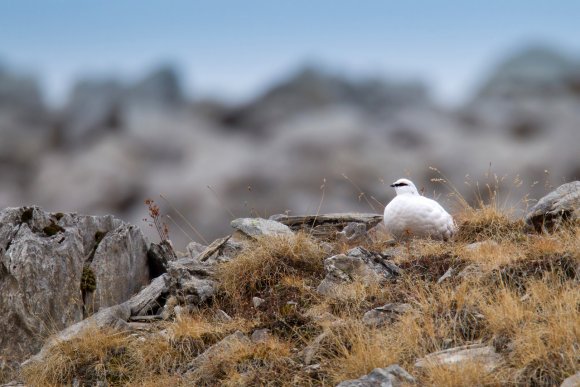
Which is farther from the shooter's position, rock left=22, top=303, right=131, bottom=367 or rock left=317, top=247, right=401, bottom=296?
rock left=317, top=247, right=401, bottom=296

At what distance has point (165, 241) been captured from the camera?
12445 millimetres

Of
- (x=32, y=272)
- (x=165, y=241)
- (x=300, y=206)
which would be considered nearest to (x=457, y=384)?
(x=32, y=272)

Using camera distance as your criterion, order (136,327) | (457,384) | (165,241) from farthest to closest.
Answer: (165,241) < (136,327) < (457,384)

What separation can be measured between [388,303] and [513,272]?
1.43 m

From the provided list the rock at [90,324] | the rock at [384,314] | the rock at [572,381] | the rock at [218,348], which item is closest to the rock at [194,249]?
the rock at [90,324]

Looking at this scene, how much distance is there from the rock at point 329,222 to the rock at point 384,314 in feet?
11.5

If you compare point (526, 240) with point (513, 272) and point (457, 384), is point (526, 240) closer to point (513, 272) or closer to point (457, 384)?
point (513, 272)

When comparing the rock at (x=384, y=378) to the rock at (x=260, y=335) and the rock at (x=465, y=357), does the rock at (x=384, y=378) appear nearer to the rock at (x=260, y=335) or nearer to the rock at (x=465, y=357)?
the rock at (x=465, y=357)

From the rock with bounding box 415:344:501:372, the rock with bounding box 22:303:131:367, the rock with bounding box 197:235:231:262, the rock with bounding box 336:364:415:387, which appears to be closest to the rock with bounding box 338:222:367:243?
the rock with bounding box 197:235:231:262

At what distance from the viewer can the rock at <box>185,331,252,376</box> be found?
8508 mm

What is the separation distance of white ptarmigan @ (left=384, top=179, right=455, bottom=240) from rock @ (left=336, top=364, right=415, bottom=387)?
4197mm

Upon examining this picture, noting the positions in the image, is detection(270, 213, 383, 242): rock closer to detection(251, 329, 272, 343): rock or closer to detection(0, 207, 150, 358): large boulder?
detection(0, 207, 150, 358): large boulder

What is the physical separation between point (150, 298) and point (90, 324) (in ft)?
3.83

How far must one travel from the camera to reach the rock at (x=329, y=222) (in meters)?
12.4
